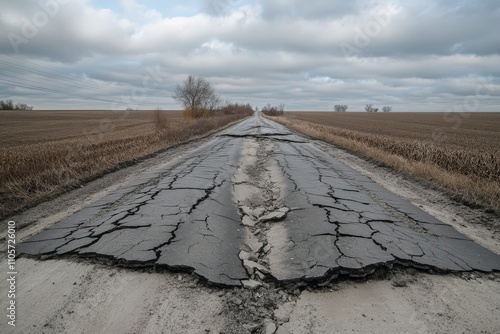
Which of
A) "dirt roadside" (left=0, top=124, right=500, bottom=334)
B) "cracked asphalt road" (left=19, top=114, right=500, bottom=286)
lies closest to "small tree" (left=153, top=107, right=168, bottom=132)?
"cracked asphalt road" (left=19, top=114, right=500, bottom=286)

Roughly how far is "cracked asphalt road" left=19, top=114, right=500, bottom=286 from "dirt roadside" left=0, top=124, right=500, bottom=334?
197 millimetres

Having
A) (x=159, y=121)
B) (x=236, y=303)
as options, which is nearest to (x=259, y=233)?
(x=236, y=303)

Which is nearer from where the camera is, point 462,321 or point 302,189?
point 462,321

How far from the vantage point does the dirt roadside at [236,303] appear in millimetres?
2312

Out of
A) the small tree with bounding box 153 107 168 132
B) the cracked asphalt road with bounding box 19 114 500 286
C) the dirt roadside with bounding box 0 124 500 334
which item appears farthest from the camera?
the small tree with bounding box 153 107 168 132

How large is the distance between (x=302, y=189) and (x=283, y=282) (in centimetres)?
345

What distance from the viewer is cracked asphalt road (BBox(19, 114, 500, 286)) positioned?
3180mm

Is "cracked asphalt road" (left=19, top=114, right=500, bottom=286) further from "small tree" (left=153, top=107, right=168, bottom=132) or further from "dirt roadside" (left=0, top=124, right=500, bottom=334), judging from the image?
"small tree" (left=153, top=107, right=168, bottom=132)

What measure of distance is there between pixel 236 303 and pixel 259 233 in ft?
5.23

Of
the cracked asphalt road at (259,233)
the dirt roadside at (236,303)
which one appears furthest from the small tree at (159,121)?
the dirt roadside at (236,303)

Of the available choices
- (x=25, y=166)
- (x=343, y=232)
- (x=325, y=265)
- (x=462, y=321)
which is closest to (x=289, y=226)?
(x=343, y=232)

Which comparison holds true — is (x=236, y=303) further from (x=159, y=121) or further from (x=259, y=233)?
(x=159, y=121)

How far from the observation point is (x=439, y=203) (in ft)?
18.8

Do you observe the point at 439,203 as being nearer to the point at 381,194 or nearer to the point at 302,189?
the point at 381,194
